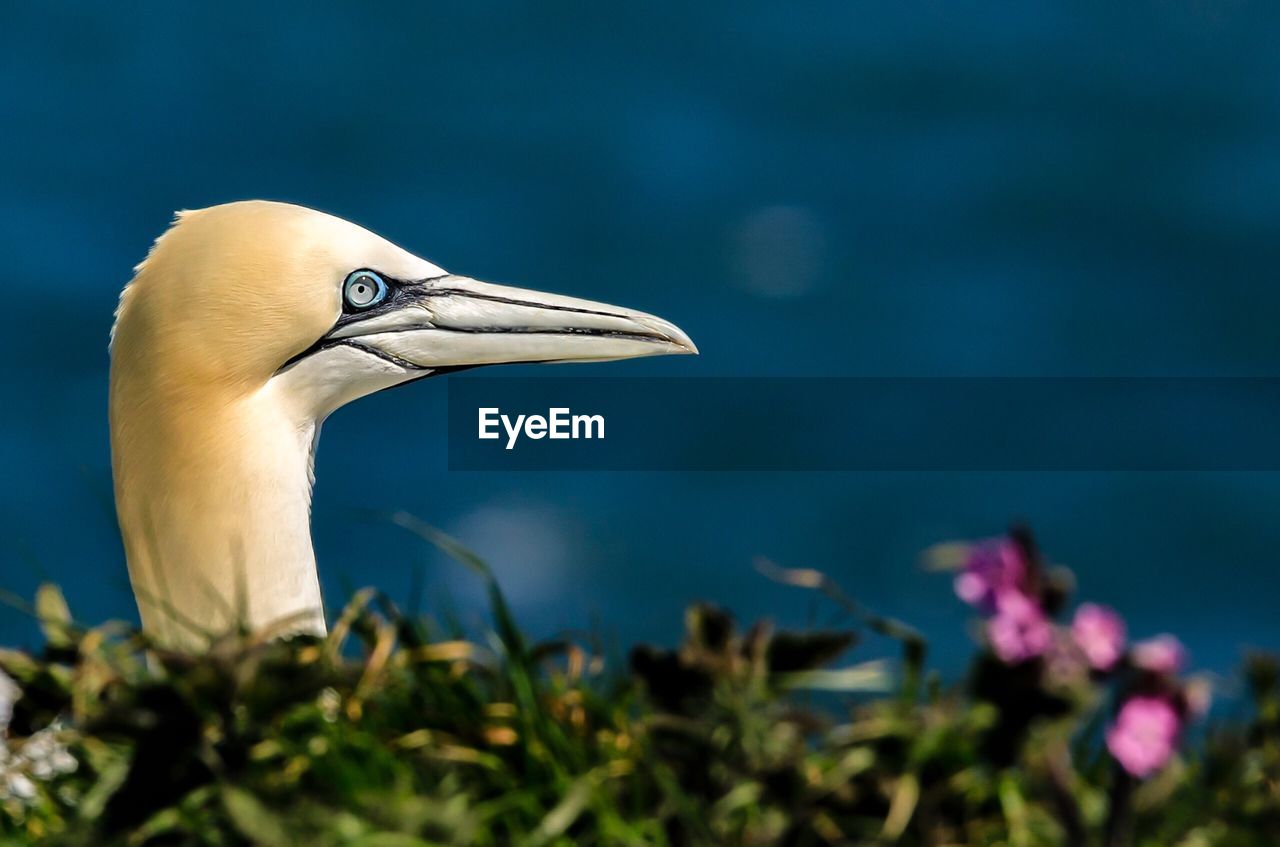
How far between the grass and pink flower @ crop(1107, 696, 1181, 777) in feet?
0.27

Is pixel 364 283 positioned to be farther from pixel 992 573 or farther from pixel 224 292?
pixel 992 573

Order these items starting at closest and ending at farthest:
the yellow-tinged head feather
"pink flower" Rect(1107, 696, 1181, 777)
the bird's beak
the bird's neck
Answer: "pink flower" Rect(1107, 696, 1181, 777) < the bird's neck < the yellow-tinged head feather < the bird's beak

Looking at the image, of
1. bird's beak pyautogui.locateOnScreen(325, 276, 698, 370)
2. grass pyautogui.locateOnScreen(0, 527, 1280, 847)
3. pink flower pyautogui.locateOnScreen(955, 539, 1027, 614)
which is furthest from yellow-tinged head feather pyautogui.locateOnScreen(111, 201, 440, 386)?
pink flower pyautogui.locateOnScreen(955, 539, 1027, 614)

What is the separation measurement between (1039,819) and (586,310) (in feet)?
10.8

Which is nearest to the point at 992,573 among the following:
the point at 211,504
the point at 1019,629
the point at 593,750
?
the point at 1019,629

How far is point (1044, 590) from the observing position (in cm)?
241

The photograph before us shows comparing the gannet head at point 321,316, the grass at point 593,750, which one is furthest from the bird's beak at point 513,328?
the grass at point 593,750

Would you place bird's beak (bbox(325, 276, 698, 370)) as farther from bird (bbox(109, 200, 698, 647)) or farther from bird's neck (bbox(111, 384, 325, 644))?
bird's neck (bbox(111, 384, 325, 644))

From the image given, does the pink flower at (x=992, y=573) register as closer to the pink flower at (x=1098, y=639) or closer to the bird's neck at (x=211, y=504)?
the pink flower at (x=1098, y=639)

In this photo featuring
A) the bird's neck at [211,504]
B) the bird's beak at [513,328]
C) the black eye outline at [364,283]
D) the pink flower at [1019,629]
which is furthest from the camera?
the bird's beak at [513,328]

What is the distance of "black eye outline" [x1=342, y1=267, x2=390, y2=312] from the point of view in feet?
17.8

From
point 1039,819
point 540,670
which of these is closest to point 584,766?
point 540,670

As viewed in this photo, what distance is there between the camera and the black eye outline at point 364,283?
17.8ft

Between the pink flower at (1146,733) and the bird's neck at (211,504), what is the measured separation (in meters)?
2.85
